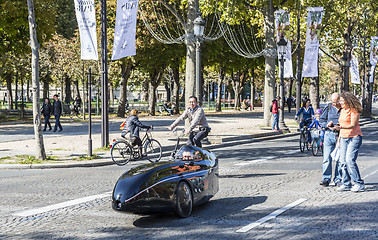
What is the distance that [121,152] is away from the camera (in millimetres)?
15594

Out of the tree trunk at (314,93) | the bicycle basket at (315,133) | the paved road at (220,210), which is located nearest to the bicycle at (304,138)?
→ the bicycle basket at (315,133)

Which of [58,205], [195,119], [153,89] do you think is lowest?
[58,205]

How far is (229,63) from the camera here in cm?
5072

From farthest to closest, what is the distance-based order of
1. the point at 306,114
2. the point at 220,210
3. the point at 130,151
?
1. the point at 306,114
2. the point at 130,151
3. the point at 220,210

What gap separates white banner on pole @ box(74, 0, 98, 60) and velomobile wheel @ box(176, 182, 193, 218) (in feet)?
31.3

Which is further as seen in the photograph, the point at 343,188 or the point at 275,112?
the point at 275,112

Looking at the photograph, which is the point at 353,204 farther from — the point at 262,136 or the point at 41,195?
the point at 262,136

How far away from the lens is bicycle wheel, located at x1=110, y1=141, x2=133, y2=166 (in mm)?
15383

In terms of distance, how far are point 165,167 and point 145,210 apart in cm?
90

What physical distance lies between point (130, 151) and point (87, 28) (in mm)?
4338

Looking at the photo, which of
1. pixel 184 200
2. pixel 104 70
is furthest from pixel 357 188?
pixel 104 70

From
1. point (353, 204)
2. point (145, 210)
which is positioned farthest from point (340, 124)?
point (145, 210)

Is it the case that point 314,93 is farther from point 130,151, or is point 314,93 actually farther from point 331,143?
point 331,143

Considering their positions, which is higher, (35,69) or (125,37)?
(125,37)
